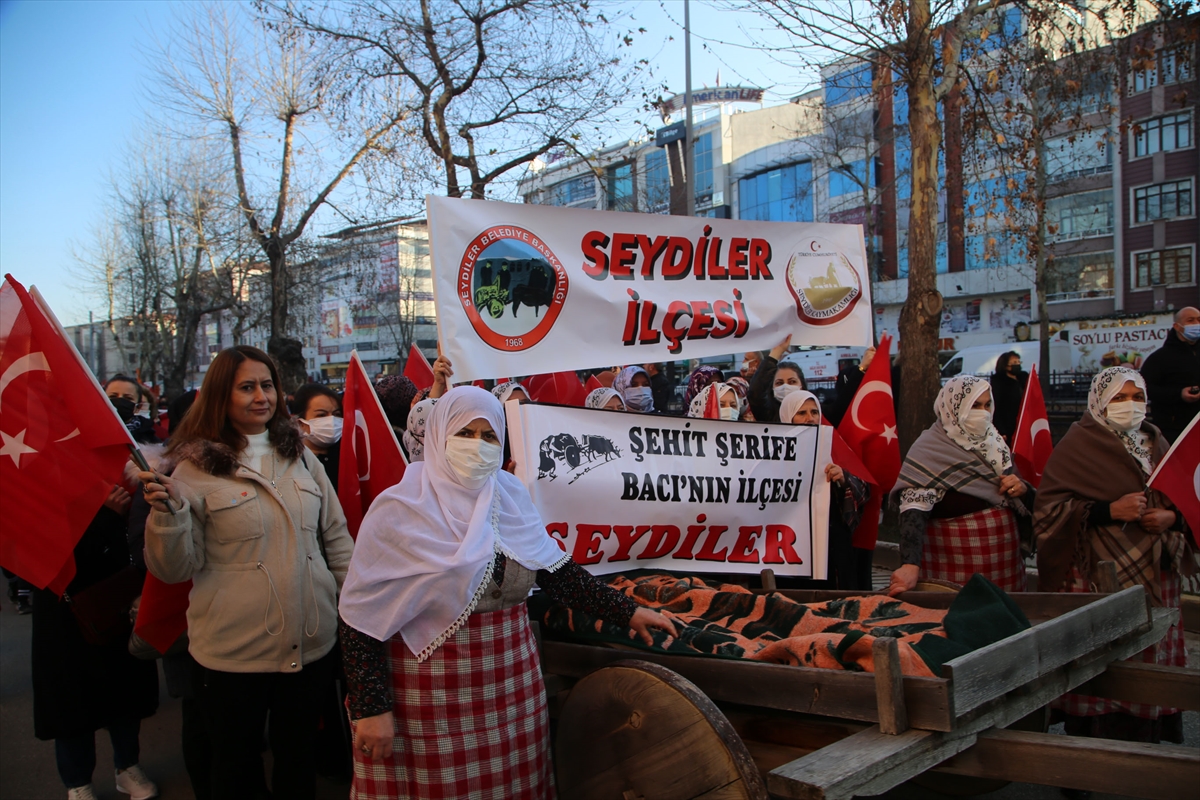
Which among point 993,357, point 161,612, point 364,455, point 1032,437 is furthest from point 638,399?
point 993,357

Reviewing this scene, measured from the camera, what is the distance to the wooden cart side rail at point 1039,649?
2.18 m

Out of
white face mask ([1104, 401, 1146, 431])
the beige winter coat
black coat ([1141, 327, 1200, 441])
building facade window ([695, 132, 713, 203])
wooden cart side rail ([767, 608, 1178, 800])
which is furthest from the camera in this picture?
building facade window ([695, 132, 713, 203])

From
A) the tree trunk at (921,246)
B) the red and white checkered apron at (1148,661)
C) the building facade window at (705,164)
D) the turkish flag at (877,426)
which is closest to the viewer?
the red and white checkered apron at (1148,661)

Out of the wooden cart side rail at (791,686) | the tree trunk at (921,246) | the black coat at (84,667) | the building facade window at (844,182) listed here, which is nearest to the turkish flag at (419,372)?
the black coat at (84,667)

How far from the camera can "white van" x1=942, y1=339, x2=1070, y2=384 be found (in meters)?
27.0

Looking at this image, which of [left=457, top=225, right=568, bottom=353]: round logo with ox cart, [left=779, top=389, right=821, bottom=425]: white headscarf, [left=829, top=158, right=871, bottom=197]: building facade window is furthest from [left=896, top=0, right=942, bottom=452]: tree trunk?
[left=829, top=158, right=871, bottom=197]: building facade window

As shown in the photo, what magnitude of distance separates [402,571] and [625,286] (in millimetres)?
2342

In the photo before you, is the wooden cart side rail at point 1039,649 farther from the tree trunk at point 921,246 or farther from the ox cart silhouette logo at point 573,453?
the tree trunk at point 921,246

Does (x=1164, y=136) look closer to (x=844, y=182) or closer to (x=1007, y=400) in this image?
(x=844, y=182)

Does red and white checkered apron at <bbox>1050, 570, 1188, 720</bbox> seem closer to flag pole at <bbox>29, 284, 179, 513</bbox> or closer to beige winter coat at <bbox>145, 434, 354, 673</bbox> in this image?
beige winter coat at <bbox>145, 434, 354, 673</bbox>

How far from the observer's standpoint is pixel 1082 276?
39.4 metres

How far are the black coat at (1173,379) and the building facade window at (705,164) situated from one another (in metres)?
51.6

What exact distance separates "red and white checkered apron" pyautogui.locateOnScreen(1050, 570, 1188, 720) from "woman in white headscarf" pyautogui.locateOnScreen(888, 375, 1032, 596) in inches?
14.4

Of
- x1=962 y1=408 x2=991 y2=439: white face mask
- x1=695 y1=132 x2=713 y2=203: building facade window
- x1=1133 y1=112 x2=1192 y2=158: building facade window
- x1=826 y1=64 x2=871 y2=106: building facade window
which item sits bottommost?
x1=962 y1=408 x2=991 y2=439: white face mask
